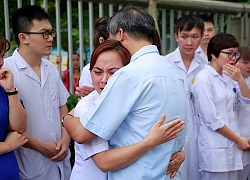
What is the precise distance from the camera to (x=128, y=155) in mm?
2197

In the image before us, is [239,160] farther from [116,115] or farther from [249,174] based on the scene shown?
[116,115]

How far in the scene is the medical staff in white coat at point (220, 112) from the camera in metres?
3.93

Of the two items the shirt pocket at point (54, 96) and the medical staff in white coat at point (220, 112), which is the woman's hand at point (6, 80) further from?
the medical staff in white coat at point (220, 112)

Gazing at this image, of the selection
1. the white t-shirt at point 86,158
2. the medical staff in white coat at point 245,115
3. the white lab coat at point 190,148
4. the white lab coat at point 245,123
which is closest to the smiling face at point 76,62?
the white lab coat at point 190,148

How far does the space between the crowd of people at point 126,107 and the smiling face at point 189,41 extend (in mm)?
10

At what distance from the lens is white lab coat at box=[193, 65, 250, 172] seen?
3.91 m

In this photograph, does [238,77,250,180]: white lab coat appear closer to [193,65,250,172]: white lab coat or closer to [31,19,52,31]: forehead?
[193,65,250,172]: white lab coat

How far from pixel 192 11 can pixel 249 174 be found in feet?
8.17

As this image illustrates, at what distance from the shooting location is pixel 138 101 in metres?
2.18

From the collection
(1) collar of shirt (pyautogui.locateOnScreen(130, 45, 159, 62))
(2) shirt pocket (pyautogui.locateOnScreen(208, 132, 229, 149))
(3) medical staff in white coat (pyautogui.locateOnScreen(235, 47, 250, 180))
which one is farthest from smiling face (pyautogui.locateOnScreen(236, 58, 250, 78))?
(1) collar of shirt (pyautogui.locateOnScreen(130, 45, 159, 62))

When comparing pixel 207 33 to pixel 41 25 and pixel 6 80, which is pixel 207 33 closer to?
pixel 41 25

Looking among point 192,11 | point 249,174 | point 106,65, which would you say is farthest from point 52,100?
point 192,11

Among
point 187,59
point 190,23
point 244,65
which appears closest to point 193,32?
point 190,23

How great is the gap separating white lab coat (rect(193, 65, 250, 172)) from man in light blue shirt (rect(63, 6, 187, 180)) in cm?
157
